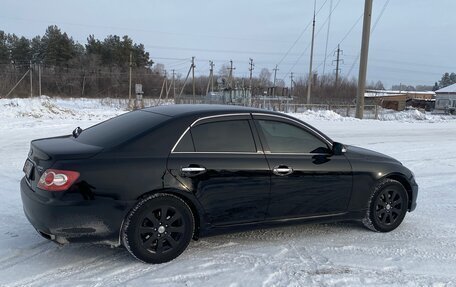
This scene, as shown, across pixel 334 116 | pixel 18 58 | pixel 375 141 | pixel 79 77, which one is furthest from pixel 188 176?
pixel 18 58

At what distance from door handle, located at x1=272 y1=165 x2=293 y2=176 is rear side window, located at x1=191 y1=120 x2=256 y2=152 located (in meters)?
0.31

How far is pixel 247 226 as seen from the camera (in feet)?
15.5

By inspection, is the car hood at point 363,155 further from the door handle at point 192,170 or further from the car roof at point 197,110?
the door handle at point 192,170

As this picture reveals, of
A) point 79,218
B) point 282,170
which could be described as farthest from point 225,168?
point 79,218

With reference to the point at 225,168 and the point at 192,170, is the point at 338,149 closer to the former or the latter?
the point at 225,168

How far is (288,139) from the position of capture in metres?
5.01

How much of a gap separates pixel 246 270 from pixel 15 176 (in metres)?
5.17

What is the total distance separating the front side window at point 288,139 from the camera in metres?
4.88

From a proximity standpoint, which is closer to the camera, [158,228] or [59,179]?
[59,179]

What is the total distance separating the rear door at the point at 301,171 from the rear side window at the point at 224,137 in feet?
0.56

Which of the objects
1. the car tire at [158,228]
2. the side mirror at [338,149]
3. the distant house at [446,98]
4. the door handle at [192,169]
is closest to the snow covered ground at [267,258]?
the car tire at [158,228]

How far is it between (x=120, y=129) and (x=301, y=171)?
1989mm

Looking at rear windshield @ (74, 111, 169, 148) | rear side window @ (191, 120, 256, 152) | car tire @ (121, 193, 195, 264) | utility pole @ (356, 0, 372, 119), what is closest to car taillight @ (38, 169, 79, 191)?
rear windshield @ (74, 111, 169, 148)

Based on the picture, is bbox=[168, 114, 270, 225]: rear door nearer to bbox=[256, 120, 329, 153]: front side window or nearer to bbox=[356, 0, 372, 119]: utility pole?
bbox=[256, 120, 329, 153]: front side window
